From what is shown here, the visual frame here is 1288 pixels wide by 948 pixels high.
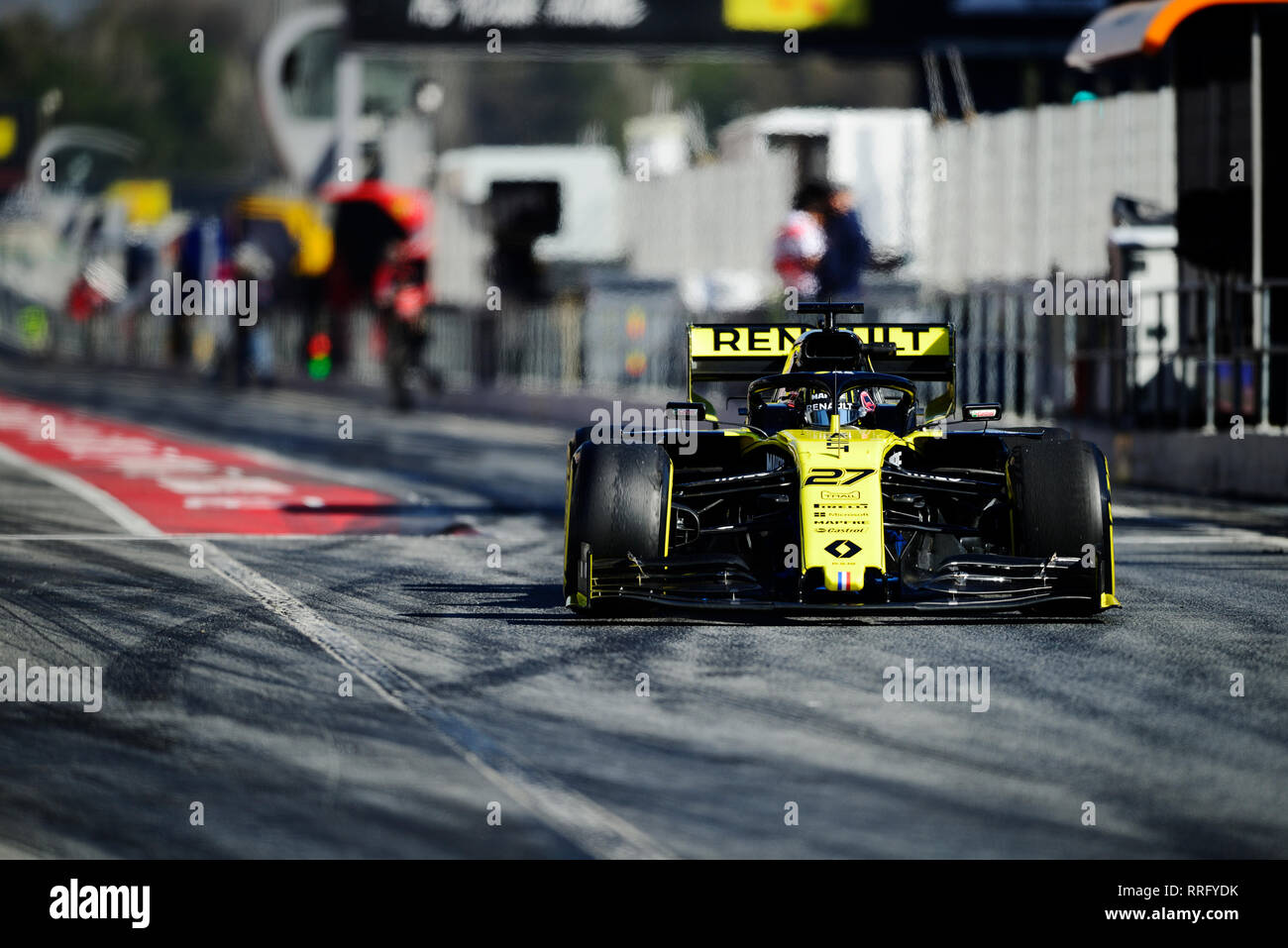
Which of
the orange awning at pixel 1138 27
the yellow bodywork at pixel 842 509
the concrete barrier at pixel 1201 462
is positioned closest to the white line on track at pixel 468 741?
the yellow bodywork at pixel 842 509

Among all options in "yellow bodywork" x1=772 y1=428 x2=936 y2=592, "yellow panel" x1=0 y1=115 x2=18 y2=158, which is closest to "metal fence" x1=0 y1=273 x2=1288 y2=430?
"yellow bodywork" x1=772 y1=428 x2=936 y2=592

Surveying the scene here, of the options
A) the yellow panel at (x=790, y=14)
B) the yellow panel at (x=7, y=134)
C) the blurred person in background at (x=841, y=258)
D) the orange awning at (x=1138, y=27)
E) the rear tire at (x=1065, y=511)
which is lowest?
the rear tire at (x=1065, y=511)

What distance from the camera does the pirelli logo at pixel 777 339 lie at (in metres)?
12.9

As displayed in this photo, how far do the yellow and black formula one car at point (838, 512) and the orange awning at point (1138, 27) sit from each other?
33.2ft

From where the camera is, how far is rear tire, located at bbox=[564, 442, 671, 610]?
428 inches

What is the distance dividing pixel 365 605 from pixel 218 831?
5181mm

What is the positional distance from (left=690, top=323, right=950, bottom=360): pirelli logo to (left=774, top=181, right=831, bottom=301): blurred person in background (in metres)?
14.6

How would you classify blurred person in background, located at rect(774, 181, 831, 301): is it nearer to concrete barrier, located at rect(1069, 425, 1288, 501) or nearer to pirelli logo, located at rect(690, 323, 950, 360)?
concrete barrier, located at rect(1069, 425, 1288, 501)

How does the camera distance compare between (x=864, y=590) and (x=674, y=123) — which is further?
(x=674, y=123)

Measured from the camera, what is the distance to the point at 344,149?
44062 millimetres

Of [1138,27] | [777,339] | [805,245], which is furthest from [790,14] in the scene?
[777,339]

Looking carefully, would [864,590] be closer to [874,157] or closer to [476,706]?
[476,706]

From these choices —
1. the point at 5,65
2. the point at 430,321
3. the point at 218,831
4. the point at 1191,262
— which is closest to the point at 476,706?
the point at 218,831

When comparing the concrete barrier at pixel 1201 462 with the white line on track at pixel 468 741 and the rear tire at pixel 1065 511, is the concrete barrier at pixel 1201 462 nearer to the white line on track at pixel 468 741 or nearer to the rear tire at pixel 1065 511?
the rear tire at pixel 1065 511
